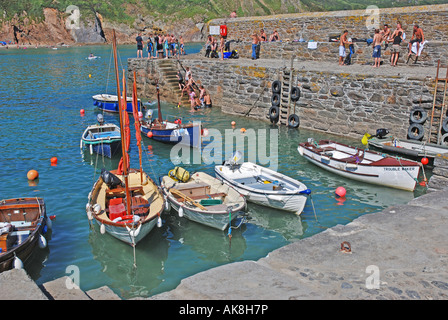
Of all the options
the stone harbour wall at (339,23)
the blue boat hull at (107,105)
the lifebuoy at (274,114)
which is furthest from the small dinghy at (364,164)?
the blue boat hull at (107,105)

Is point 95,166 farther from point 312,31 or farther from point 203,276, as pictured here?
point 312,31

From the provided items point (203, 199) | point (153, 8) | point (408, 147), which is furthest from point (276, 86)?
point (153, 8)

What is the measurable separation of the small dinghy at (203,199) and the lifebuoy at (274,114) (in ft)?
35.2

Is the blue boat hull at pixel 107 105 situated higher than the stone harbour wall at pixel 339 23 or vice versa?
the stone harbour wall at pixel 339 23

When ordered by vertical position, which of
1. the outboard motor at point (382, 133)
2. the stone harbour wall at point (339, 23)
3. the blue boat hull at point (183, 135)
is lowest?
the blue boat hull at point (183, 135)

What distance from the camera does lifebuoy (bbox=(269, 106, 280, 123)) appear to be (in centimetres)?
2488

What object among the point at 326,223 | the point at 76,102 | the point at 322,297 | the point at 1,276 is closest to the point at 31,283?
the point at 1,276

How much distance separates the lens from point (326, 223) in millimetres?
13141

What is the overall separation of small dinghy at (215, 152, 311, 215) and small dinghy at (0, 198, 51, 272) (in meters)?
5.83

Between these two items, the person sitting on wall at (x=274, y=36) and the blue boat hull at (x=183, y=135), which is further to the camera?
the person sitting on wall at (x=274, y=36)

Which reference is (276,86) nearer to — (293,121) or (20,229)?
(293,121)

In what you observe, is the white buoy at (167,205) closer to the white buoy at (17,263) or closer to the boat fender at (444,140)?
the white buoy at (17,263)

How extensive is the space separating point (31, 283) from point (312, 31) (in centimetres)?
2619

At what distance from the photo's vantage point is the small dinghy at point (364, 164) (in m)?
15.2
